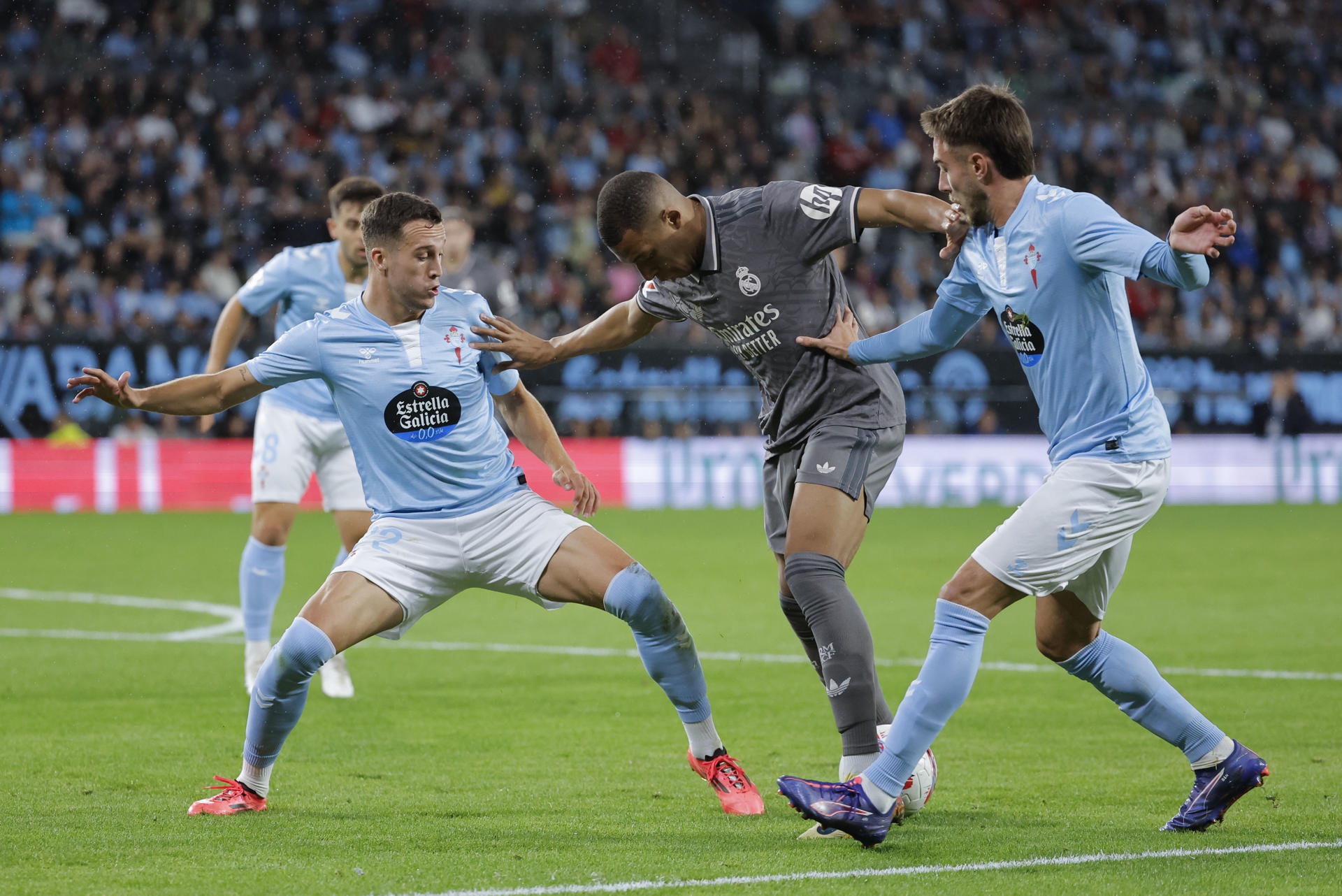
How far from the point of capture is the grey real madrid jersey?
17.7 feet

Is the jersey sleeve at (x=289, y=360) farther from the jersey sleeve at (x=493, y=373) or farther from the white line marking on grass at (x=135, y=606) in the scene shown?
the white line marking on grass at (x=135, y=606)

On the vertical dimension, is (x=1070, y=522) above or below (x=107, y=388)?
below

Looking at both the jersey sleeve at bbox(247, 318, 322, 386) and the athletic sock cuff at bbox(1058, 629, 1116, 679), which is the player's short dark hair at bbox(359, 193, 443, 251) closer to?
the jersey sleeve at bbox(247, 318, 322, 386)

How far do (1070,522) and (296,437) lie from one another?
481 cm

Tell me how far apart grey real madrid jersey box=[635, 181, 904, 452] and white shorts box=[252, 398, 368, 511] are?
327cm

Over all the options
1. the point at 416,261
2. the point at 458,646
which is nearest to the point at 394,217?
the point at 416,261

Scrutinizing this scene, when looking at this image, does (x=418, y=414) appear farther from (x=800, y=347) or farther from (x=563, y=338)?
(x=800, y=347)

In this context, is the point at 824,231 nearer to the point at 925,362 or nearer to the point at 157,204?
the point at 925,362

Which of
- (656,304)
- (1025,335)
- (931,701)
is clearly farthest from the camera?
(656,304)

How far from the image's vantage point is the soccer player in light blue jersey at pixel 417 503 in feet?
17.5

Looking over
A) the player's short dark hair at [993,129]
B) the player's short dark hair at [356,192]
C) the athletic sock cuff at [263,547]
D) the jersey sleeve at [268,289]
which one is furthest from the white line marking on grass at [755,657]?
the player's short dark hair at [993,129]

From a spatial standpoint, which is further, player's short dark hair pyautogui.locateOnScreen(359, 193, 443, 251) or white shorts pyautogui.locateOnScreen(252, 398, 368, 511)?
white shorts pyautogui.locateOnScreen(252, 398, 368, 511)

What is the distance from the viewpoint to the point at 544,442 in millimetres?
5801

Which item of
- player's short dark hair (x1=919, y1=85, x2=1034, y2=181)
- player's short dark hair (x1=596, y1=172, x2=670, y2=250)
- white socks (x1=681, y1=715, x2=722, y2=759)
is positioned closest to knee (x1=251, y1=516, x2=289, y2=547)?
white socks (x1=681, y1=715, x2=722, y2=759)
